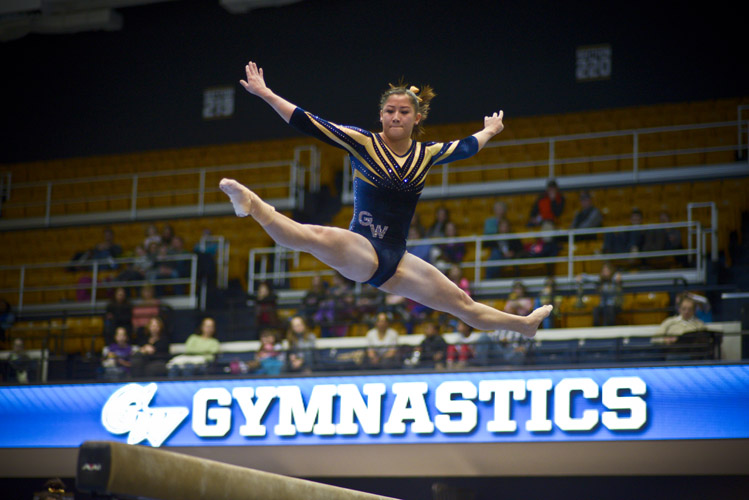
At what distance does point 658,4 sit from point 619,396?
6999 mm

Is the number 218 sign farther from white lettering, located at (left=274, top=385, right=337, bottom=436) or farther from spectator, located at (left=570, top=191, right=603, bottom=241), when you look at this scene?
white lettering, located at (left=274, top=385, right=337, bottom=436)

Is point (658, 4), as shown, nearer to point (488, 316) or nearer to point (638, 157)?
point (638, 157)

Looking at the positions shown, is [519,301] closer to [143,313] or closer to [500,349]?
[500,349]

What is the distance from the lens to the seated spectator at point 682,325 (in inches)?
350

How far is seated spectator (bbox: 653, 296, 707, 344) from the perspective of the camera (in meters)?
8.88

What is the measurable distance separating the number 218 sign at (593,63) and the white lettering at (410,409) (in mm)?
6365

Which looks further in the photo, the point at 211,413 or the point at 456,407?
Result: the point at 211,413

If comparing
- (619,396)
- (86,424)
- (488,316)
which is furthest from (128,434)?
(488,316)

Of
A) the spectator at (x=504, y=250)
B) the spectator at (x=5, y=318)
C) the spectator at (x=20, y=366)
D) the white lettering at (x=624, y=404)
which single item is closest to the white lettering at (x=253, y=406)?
the spectator at (x=20, y=366)

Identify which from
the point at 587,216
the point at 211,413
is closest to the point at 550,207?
the point at 587,216

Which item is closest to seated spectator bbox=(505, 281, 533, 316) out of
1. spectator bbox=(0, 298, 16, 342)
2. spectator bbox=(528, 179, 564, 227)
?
spectator bbox=(528, 179, 564, 227)

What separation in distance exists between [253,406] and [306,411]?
0.58 meters

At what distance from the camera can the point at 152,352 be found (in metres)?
10.9

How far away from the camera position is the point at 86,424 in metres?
10.3
